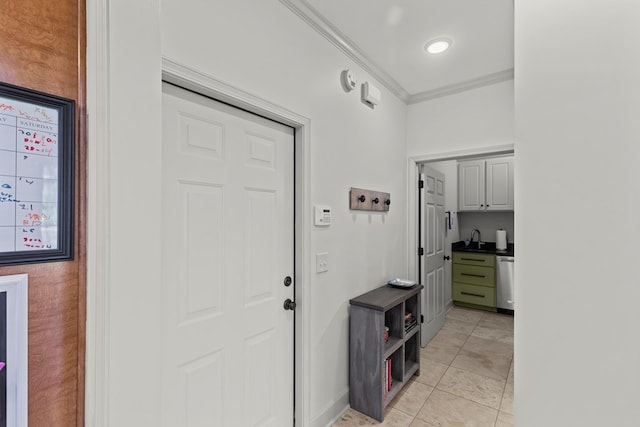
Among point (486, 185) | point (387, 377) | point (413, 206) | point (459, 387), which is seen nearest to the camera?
point (387, 377)

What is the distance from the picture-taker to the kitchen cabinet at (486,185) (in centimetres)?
410

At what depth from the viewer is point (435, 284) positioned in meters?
3.28

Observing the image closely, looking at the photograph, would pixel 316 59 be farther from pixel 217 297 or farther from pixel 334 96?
pixel 217 297

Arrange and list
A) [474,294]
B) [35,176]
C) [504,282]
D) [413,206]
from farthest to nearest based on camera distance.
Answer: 1. [474,294]
2. [504,282]
3. [413,206]
4. [35,176]

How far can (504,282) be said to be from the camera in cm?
387

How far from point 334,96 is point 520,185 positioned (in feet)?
6.38

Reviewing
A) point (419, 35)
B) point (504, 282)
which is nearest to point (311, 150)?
point (419, 35)

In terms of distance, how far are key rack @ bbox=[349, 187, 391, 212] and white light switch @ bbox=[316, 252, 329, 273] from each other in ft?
1.46

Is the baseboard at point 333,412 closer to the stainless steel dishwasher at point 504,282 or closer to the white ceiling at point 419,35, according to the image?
the white ceiling at point 419,35

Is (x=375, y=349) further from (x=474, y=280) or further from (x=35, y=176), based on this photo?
(x=474, y=280)

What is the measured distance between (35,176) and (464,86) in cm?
303

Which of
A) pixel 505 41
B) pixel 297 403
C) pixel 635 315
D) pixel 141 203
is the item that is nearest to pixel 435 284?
pixel 297 403

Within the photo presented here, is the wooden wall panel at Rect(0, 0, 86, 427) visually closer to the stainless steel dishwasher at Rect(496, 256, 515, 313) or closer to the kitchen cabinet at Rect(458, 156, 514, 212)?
the stainless steel dishwasher at Rect(496, 256, 515, 313)

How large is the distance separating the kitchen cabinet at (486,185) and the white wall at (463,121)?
1.71 metres
